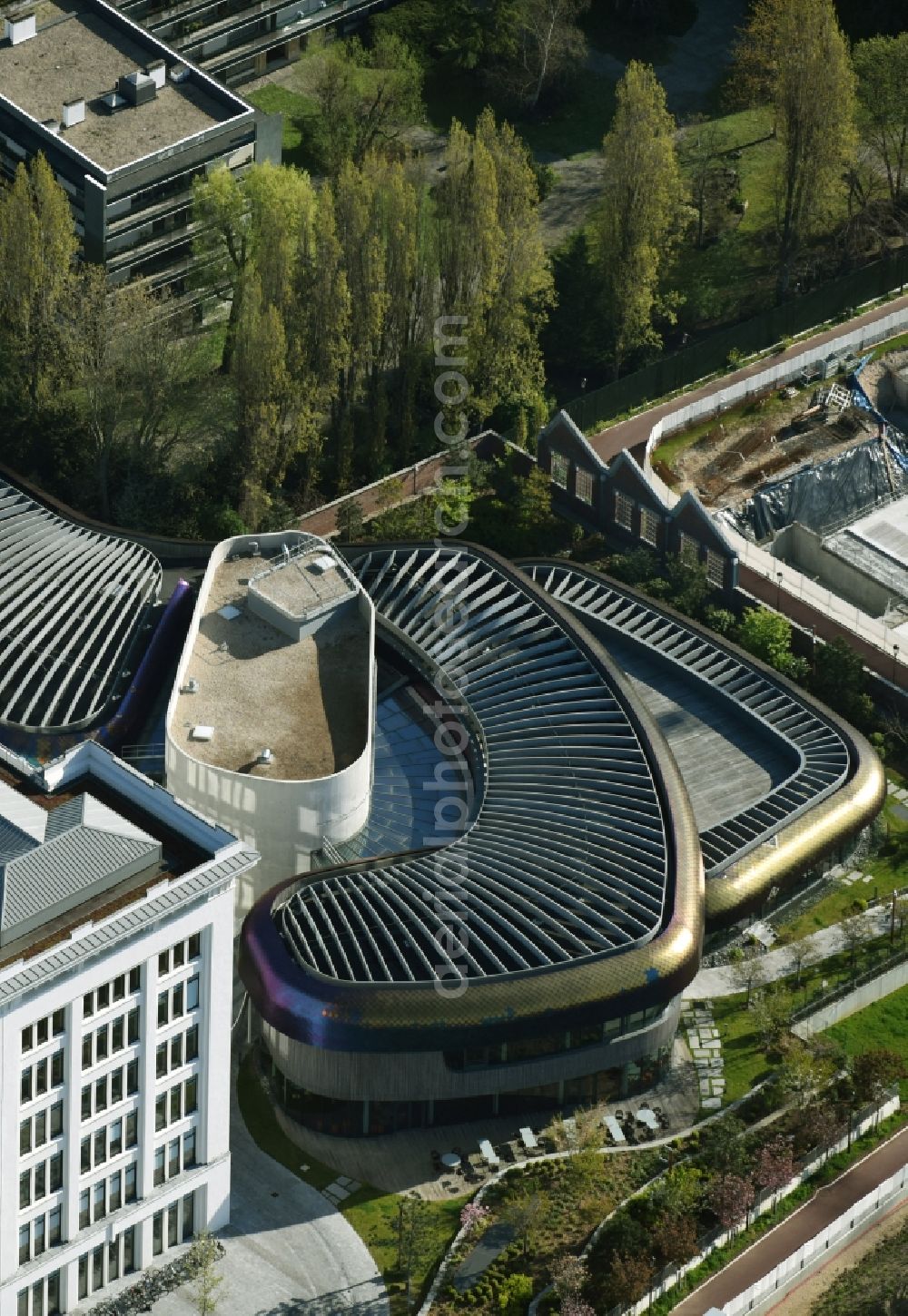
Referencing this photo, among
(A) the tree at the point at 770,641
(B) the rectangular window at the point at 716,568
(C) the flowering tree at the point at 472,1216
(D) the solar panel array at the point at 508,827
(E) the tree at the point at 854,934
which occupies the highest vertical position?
(D) the solar panel array at the point at 508,827

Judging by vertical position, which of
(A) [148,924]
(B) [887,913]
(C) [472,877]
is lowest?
(B) [887,913]

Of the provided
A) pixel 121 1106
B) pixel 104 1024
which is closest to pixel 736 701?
pixel 121 1106

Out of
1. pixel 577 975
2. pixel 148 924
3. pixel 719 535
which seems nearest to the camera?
pixel 148 924

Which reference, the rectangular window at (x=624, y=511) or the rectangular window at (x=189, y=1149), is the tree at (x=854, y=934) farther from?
the rectangular window at (x=189, y=1149)

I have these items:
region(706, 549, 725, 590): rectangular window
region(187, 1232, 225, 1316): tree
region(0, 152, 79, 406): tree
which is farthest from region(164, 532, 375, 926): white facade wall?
region(0, 152, 79, 406): tree

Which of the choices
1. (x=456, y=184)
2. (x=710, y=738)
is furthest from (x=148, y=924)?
(x=456, y=184)

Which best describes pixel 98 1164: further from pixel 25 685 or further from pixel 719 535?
pixel 719 535

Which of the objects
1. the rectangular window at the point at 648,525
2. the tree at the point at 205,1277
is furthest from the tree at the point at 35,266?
the tree at the point at 205,1277
